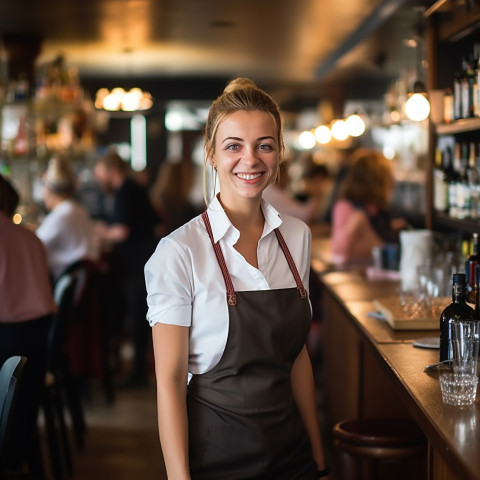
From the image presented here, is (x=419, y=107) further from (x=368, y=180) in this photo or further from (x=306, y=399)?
(x=306, y=399)

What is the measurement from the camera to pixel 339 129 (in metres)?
7.56

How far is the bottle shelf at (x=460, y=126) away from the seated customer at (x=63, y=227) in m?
2.66

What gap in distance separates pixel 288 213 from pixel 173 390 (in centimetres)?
460

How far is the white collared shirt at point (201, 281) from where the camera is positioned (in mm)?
2080

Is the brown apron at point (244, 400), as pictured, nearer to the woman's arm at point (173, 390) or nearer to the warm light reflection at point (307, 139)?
the woman's arm at point (173, 390)

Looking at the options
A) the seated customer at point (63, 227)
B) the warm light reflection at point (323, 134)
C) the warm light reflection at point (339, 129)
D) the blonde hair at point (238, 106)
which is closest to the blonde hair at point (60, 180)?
the seated customer at point (63, 227)

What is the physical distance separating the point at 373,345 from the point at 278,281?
0.90m

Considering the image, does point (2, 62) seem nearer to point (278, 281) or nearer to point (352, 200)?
point (352, 200)

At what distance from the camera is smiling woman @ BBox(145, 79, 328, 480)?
2.08m

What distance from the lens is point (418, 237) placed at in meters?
4.35

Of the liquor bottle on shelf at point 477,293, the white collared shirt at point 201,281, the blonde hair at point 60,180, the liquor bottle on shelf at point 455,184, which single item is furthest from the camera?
the blonde hair at point 60,180

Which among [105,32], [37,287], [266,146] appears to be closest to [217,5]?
[105,32]

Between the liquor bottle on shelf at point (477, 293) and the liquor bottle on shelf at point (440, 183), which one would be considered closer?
the liquor bottle on shelf at point (477, 293)

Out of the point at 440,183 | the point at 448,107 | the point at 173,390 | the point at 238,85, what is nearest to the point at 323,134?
the point at 440,183
